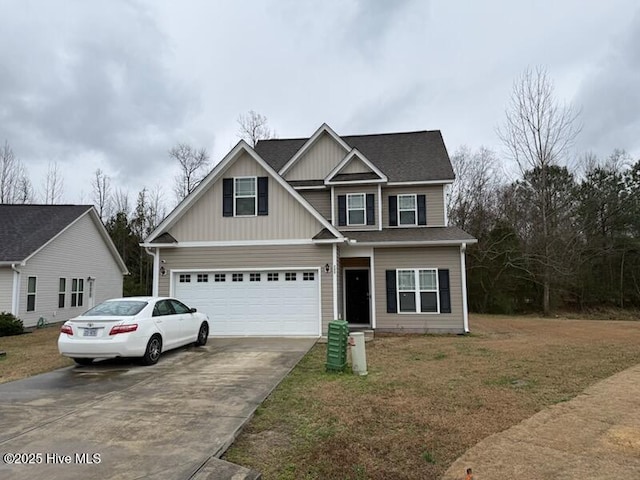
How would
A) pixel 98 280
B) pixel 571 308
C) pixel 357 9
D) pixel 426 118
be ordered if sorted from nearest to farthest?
pixel 357 9 < pixel 98 280 < pixel 426 118 < pixel 571 308

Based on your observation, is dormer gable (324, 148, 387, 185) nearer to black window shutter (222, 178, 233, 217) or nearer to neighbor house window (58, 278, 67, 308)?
black window shutter (222, 178, 233, 217)

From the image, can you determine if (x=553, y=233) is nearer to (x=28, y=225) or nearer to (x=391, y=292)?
(x=391, y=292)

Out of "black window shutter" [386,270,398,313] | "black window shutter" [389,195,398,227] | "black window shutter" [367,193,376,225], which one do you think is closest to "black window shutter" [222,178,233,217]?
"black window shutter" [367,193,376,225]

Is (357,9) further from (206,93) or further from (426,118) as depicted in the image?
(426,118)

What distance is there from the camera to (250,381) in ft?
23.8

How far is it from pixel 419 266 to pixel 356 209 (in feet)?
10.9

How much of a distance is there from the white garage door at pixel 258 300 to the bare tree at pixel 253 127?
21.4m

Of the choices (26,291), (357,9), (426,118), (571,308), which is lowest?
(571,308)

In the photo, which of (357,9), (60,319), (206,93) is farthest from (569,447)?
(60,319)

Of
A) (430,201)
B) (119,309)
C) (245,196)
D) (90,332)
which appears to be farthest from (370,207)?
(90,332)

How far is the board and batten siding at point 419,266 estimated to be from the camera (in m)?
14.4

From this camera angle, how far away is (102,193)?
35969 mm

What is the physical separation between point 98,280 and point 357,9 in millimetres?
20125

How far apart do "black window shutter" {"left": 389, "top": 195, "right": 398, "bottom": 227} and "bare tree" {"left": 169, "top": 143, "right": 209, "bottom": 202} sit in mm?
21821
